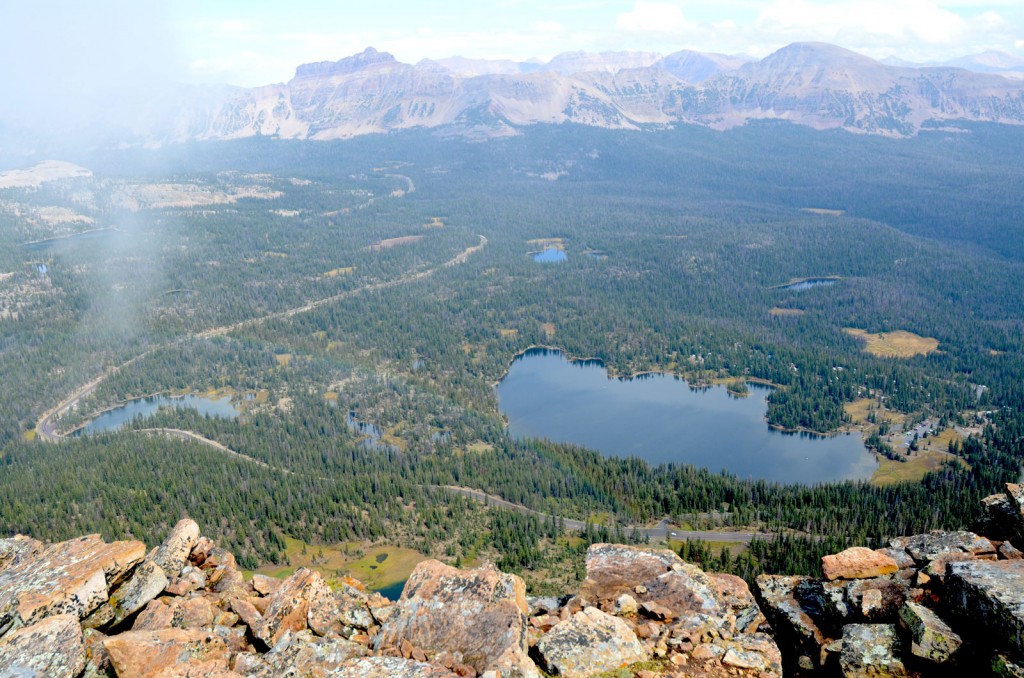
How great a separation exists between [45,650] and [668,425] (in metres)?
130

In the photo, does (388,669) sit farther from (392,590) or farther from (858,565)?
(392,590)

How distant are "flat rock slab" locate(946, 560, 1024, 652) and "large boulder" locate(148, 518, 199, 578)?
29.9 meters

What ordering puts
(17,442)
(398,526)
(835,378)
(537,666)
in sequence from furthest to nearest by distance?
1. (835,378)
2. (17,442)
3. (398,526)
4. (537,666)

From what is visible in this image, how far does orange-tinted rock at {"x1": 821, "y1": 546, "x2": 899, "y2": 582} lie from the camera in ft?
93.6

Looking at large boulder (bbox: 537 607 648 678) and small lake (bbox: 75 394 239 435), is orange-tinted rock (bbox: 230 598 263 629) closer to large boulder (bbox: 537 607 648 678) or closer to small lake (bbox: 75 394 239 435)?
large boulder (bbox: 537 607 648 678)

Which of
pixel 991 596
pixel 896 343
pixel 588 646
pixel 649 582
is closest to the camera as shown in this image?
pixel 991 596

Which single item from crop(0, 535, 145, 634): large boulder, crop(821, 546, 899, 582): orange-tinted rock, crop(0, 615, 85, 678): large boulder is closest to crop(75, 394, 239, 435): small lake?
crop(0, 535, 145, 634): large boulder

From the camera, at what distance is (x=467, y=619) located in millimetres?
25547

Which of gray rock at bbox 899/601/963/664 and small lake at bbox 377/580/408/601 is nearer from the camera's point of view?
gray rock at bbox 899/601/963/664

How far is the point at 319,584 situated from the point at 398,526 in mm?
74765

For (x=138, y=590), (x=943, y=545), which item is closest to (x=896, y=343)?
(x=943, y=545)

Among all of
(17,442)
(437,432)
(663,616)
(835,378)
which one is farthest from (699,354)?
(663,616)

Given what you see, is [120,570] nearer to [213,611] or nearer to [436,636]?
[213,611]

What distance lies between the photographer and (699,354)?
179375mm
